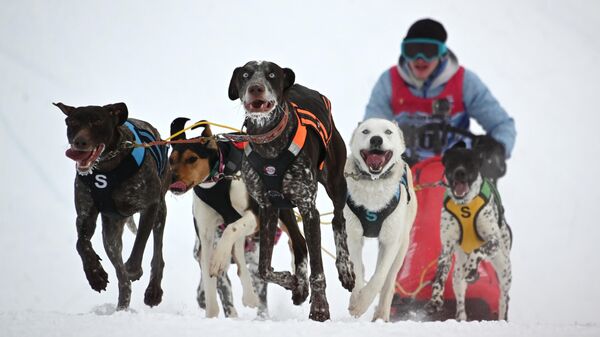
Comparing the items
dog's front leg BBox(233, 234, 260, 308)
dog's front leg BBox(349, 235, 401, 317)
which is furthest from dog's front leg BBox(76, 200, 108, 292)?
dog's front leg BBox(233, 234, 260, 308)

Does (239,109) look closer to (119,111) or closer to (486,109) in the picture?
(119,111)

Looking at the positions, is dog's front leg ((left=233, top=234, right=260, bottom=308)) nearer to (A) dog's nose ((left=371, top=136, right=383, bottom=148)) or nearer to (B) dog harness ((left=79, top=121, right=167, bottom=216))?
(A) dog's nose ((left=371, top=136, right=383, bottom=148))

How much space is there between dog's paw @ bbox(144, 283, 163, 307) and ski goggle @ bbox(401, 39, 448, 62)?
3342 millimetres

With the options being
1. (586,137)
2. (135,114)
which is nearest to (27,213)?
(135,114)

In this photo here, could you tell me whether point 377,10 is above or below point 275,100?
above

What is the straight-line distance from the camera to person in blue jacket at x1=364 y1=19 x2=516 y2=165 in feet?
25.8

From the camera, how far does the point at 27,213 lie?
1051 cm

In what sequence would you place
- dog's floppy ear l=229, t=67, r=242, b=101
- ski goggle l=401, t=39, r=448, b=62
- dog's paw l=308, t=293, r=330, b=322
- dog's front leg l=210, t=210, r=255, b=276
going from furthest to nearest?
ski goggle l=401, t=39, r=448, b=62 → dog's front leg l=210, t=210, r=255, b=276 → dog's paw l=308, t=293, r=330, b=322 → dog's floppy ear l=229, t=67, r=242, b=101

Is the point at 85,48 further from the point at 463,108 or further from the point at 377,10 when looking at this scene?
the point at 463,108

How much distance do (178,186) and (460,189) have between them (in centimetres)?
206

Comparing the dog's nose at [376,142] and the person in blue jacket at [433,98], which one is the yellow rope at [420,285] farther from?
the dog's nose at [376,142]

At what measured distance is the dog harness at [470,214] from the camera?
708 centimetres

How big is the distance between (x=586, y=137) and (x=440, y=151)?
9546 millimetres

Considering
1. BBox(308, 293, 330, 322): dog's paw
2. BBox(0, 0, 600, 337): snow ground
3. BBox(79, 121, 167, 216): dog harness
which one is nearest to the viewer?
BBox(308, 293, 330, 322): dog's paw
